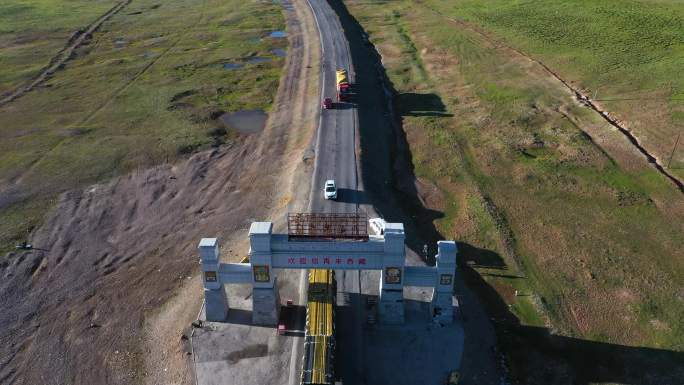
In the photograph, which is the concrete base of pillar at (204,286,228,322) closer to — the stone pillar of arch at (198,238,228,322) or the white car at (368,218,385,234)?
the stone pillar of arch at (198,238,228,322)

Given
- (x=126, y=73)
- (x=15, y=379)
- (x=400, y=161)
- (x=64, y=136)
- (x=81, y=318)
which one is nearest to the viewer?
(x=15, y=379)

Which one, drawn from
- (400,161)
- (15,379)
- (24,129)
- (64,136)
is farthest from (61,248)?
(400,161)

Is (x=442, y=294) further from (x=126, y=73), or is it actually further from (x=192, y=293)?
(x=126, y=73)

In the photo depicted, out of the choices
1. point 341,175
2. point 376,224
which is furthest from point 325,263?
point 341,175

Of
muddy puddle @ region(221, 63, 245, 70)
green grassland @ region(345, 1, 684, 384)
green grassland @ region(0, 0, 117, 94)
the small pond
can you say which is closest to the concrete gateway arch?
green grassland @ region(345, 1, 684, 384)

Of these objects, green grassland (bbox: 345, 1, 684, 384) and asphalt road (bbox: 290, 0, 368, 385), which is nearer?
asphalt road (bbox: 290, 0, 368, 385)

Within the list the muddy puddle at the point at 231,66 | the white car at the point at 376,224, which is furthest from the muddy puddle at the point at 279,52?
the white car at the point at 376,224
